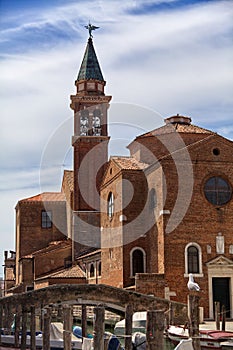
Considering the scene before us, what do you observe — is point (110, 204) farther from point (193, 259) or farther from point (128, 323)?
point (128, 323)

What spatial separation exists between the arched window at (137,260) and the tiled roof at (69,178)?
14901 mm

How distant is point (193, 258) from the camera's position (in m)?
29.4

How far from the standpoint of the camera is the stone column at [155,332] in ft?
46.0

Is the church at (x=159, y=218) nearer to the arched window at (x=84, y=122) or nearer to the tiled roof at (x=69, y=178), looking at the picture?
the arched window at (x=84, y=122)

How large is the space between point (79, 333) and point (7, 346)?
13.8ft

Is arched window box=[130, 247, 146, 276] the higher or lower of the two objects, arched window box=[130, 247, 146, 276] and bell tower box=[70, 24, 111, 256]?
the lower

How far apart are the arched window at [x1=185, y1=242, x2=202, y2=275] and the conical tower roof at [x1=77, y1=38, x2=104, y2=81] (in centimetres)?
2018

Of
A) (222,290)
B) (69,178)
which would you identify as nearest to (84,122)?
(69,178)

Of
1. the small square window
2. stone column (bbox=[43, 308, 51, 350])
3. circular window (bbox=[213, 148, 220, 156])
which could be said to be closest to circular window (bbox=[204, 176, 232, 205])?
circular window (bbox=[213, 148, 220, 156])

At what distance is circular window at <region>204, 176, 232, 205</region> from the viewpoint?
3016 cm

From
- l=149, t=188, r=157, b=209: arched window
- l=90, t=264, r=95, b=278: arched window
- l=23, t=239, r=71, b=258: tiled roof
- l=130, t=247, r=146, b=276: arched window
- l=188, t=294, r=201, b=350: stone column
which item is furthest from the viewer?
l=23, t=239, r=71, b=258: tiled roof

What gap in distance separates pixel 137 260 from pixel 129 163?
18.0 feet

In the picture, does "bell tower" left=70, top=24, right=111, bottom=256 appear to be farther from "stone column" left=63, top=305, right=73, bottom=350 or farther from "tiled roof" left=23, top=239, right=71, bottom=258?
"stone column" left=63, top=305, right=73, bottom=350

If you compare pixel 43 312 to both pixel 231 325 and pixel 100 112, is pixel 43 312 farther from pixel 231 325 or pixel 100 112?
pixel 100 112
